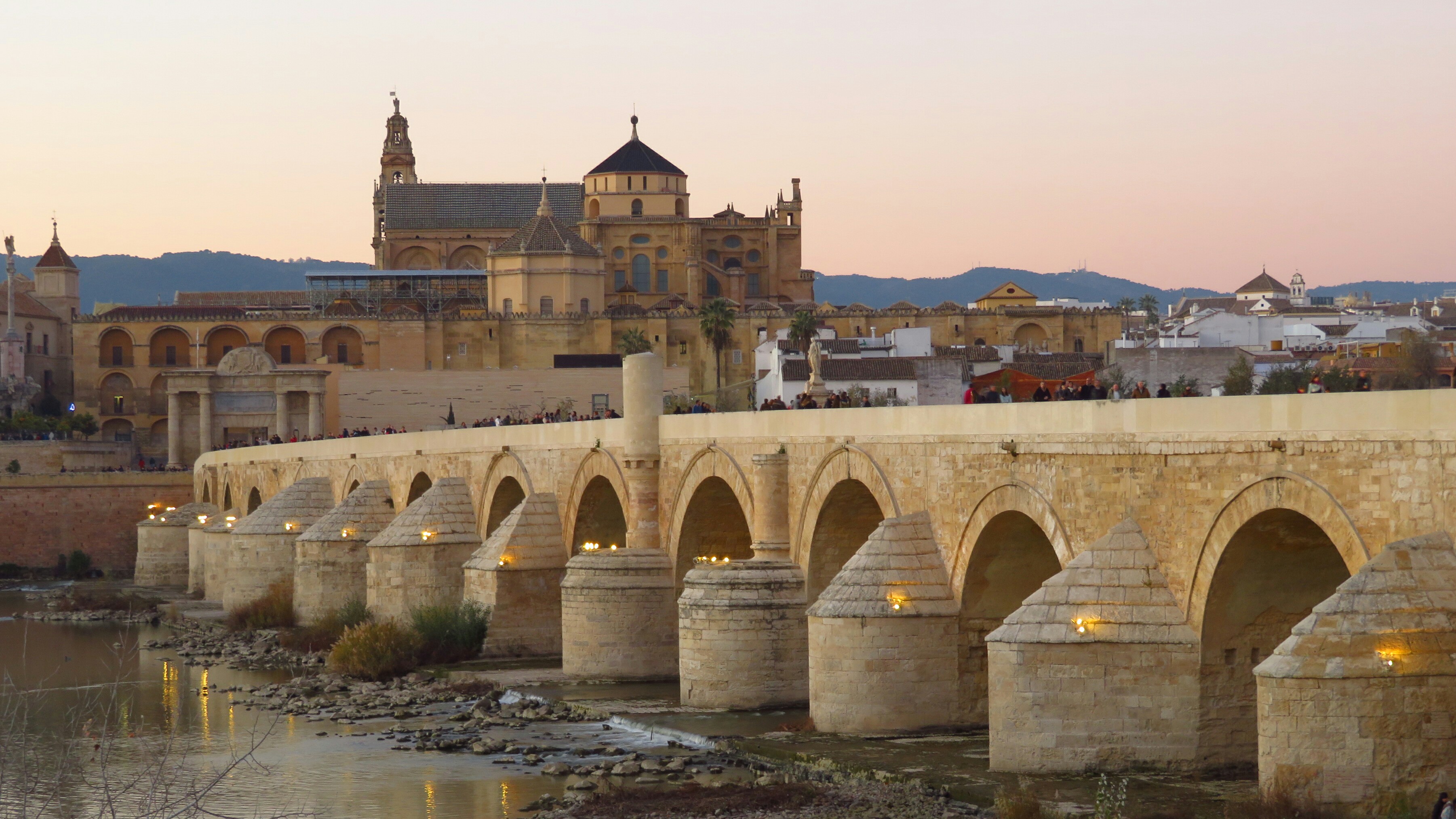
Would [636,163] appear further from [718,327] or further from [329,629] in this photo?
[329,629]

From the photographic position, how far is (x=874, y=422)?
20562 mm

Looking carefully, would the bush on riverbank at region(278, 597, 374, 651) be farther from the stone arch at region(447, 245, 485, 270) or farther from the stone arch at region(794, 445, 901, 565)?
the stone arch at region(447, 245, 485, 270)

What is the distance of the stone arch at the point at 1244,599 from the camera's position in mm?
14836

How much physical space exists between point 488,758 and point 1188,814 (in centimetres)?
920

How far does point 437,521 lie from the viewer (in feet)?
104

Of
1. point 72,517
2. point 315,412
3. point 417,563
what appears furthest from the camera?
point 315,412

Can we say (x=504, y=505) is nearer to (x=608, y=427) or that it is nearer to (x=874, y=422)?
(x=608, y=427)

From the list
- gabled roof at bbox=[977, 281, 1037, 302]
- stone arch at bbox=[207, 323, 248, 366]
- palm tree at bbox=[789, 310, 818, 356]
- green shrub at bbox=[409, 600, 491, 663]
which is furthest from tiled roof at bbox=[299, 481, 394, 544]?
gabled roof at bbox=[977, 281, 1037, 302]

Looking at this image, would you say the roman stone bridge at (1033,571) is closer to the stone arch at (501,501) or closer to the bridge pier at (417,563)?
the bridge pier at (417,563)

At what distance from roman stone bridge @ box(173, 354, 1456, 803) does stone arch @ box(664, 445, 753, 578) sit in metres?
0.05

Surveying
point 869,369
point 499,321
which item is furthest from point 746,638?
point 499,321

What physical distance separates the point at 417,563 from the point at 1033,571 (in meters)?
14.4

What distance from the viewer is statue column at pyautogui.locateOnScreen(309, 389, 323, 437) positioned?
2689 inches

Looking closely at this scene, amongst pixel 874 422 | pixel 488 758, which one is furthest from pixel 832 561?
pixel 488 758
